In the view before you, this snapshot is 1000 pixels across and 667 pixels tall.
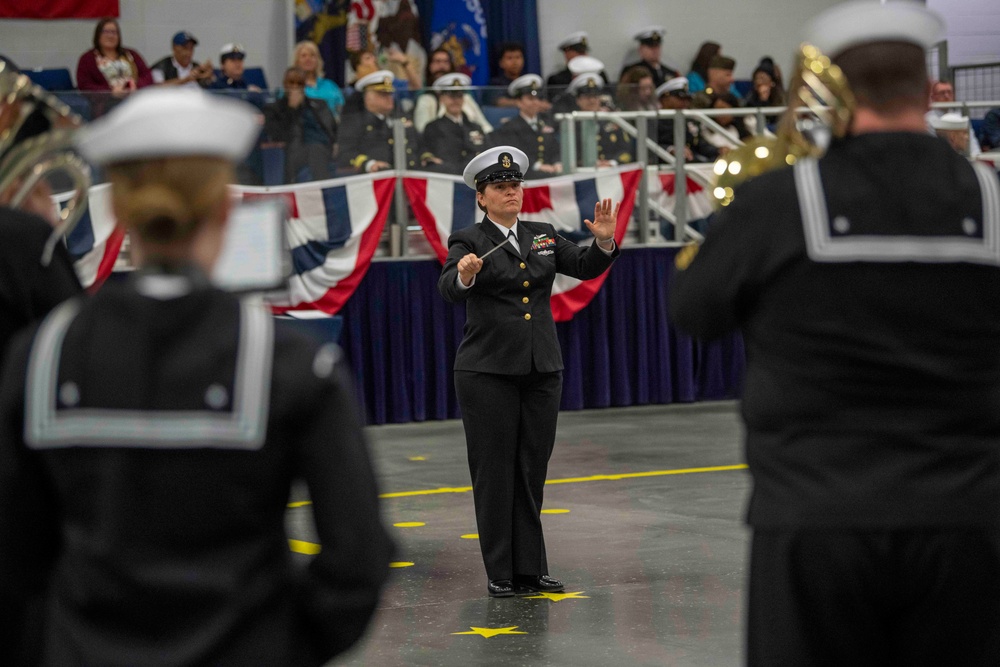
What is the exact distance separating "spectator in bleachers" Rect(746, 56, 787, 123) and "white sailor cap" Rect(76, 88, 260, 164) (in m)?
11.2

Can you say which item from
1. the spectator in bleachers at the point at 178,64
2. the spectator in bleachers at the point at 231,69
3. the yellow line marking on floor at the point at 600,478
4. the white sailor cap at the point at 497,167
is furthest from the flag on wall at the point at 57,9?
the white sailor cap at the point at 497,167

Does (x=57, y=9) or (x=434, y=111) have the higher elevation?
(x=57, y=9)

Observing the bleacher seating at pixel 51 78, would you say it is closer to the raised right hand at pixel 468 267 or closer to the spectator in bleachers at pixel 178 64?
the spectator in bleachers at pixel 178 64

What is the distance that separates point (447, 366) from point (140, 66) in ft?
12.6

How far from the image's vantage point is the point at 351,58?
527 inches

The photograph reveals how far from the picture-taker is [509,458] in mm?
5848

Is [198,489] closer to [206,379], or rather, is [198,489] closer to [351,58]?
[206,379]

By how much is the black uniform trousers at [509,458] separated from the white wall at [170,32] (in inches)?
364

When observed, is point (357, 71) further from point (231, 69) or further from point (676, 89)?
point (676, 89)

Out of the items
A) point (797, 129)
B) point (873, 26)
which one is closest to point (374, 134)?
point (797, 129)

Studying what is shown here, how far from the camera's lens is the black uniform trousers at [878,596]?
2.31 meters

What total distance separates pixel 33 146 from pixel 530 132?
334 inches

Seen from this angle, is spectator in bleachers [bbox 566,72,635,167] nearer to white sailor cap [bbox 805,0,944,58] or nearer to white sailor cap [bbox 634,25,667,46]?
white sailor cap [bbox 634,25,667,46]

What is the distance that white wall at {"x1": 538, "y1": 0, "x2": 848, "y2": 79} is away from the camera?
15859mm
